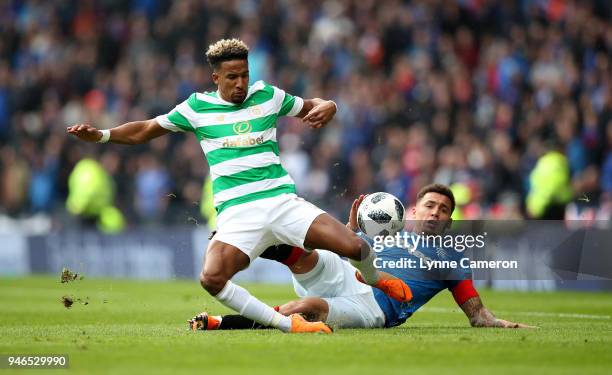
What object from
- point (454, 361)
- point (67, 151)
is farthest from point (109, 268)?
point (454, 361)

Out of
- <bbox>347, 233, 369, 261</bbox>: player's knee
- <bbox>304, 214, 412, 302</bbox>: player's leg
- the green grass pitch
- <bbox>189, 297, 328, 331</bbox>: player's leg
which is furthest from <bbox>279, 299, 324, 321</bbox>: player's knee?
<bbox>347, 233, 369, 261</bbox>: player's knee

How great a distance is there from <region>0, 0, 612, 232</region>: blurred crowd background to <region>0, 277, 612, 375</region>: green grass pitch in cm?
575

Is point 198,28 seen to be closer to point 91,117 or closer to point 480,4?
point 91,117

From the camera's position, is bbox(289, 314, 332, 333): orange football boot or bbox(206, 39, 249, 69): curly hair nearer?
bbox(289, 314, 332, 333): orange football boot

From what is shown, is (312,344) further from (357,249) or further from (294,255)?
(294,255)

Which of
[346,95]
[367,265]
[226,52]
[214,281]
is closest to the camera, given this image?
[214,281]

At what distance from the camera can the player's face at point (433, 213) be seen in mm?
9773

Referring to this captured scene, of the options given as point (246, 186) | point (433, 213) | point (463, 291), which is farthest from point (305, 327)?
point (433, 213)

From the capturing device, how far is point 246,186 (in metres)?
9.19

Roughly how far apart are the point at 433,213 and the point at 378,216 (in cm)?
45

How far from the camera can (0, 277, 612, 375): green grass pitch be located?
6961 millimetres

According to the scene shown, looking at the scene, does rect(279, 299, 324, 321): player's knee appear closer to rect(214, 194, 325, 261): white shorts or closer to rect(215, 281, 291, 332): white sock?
rect(215, 281, 291, 332): white sock

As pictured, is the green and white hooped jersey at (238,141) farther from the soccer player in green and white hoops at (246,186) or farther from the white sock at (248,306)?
the white sock at (248,306)

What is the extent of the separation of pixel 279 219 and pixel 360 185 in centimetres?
1096
